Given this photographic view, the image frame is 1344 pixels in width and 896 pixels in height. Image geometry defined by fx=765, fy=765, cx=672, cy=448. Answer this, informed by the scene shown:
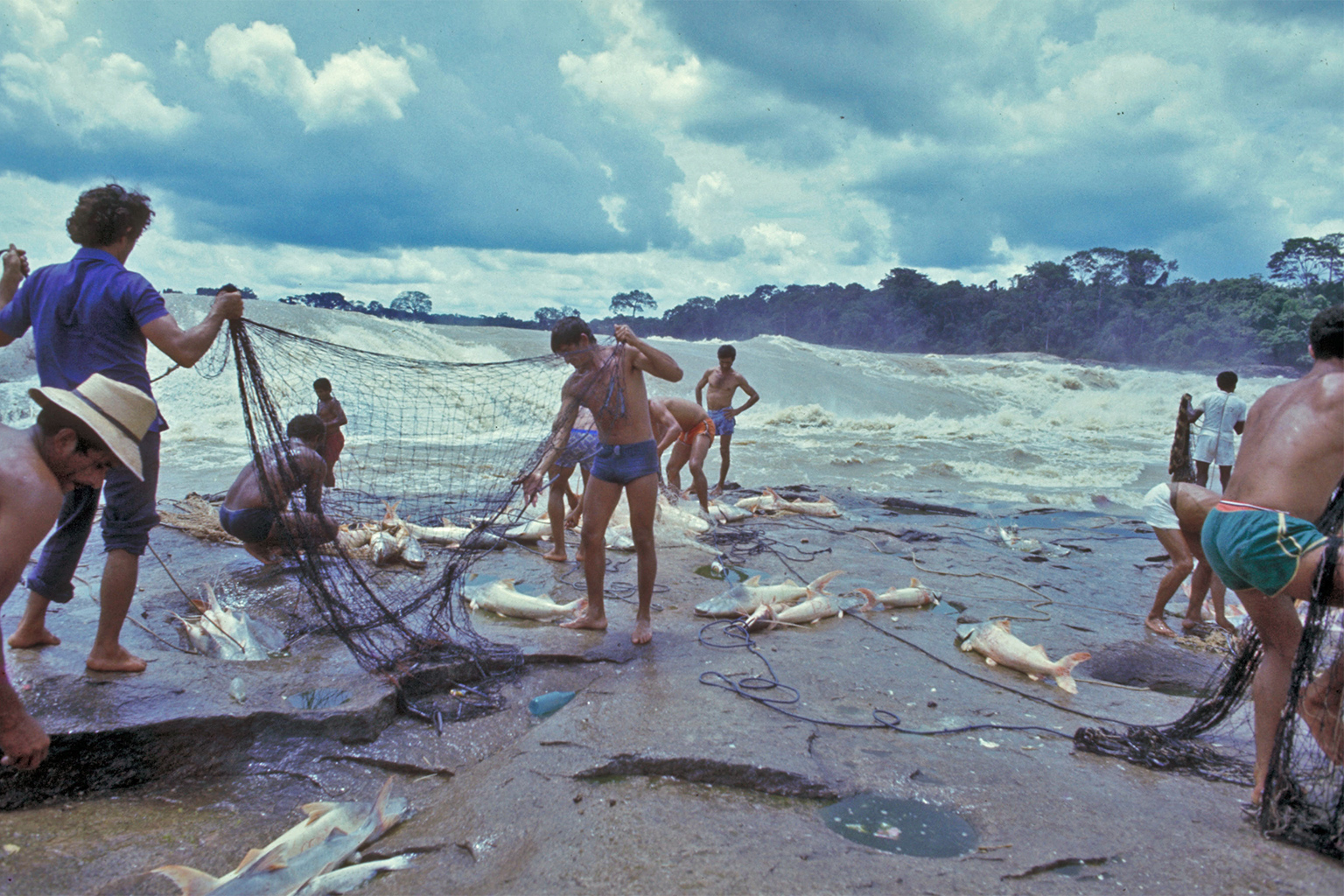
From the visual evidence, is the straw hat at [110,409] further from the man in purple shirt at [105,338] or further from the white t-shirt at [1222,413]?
the white t-shirt at [1222,413]

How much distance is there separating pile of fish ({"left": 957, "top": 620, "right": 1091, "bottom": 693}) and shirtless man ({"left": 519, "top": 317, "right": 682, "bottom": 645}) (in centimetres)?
191

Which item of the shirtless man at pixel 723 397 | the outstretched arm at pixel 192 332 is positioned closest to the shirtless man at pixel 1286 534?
the outstretched arm at pixel 192 332

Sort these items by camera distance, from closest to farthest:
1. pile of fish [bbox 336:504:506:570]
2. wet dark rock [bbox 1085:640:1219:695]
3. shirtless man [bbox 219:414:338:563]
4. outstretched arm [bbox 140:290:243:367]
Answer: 1. outstretched arm [bbox 140:290:243:367]
2. shirtless man [bbox 219:414:338:563]
3. wet dark rock [bbox 1085:640:1219:695]
4. pile of fish [bbox 336:504:506:570]

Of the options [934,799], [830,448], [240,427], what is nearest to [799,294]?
[830,448]

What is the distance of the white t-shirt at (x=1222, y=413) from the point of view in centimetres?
881

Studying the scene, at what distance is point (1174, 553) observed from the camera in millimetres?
5125

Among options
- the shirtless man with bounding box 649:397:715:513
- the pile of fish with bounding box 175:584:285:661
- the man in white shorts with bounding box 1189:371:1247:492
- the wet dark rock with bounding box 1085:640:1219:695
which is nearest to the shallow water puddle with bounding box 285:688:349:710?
the pile of fish with bounding box 175:584:285:661

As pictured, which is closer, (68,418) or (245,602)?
(68,418)

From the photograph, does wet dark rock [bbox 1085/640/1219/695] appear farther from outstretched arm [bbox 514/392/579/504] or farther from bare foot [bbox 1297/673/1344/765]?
outstretched arm [bbox 514/392/579/504]

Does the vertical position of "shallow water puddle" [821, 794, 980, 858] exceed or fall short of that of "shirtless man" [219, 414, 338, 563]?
it falls short

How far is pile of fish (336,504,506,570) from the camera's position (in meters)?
5.51

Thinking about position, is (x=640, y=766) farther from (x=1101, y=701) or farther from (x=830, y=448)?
(x=830, y=448)

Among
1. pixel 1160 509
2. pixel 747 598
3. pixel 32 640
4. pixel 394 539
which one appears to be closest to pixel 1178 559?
pixel 1160 509

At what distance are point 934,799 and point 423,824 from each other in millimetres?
1803
